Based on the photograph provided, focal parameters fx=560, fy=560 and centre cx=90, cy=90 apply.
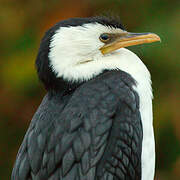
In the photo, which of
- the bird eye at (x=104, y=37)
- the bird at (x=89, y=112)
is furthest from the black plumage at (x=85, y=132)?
the bird eye at (x=104, y=37)

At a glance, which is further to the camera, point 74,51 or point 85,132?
point 74,51

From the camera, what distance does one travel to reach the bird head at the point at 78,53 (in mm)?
4438

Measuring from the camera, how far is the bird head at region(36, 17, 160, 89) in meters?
4.44

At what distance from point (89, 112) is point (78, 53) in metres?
0.58

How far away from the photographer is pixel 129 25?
7973 mm

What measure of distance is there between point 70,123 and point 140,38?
1049 millimetres

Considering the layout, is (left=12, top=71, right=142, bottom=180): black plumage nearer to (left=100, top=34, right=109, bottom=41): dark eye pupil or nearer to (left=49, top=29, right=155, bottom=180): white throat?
(left=49, top=29, right=155, bottom=180): white throat

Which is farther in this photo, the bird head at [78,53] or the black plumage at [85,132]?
the bird head at [78,53]

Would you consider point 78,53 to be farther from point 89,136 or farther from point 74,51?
point 89,136

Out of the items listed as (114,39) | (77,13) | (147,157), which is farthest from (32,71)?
(147,157)

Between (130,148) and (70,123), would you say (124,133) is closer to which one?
(130,148)

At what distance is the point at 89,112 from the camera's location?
165 inches

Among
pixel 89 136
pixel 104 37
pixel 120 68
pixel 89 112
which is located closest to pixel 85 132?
pixel 89 136

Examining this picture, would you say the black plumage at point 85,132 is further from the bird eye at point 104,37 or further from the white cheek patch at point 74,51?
the bird eye at point 104,37
